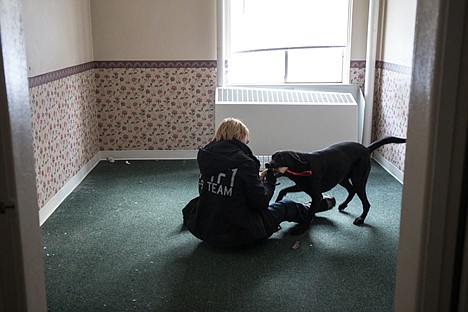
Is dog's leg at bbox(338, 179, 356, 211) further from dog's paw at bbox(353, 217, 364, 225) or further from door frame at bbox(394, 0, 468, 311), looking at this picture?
door frame at bbox(394, 0, 468, 311)

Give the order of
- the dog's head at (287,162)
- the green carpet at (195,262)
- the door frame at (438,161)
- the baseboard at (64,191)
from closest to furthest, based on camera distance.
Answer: the door frame at (438,161)
the green carpet at (195,262)
the dog's head at (287,162)
the baseboard at (64,191)

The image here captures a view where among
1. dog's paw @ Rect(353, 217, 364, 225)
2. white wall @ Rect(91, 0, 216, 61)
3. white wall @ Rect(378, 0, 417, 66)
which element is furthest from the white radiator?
dog's paw @ Rect(353, 217, 364, 225)

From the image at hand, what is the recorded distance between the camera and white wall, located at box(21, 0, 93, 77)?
3.24 metres

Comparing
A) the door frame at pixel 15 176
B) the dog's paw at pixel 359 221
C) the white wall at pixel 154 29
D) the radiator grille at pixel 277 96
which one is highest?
the white wall at pixel 154 29

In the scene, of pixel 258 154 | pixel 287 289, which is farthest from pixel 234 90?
pixel 287 289

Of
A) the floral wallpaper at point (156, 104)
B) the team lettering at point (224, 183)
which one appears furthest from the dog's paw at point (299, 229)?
the floral wallpaper at point (156, 104)

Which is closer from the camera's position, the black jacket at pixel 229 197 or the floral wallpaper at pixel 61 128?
the black jacket at pixel 229 197

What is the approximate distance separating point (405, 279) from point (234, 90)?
3.75 metres

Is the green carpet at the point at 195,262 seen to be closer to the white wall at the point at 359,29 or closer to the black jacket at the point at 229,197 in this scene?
the black jacket at the point at 229,197

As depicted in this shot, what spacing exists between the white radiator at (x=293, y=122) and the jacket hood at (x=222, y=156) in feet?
5.52

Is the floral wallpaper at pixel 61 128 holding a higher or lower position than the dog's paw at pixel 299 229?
higher

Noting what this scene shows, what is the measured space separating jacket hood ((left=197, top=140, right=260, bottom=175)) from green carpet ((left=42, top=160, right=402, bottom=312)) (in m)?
0.48

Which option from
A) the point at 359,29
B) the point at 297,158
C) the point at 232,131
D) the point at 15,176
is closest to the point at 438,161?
the point at 15,176

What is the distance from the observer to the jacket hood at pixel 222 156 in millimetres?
2719
